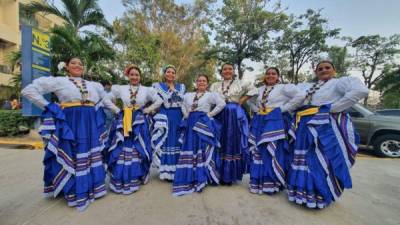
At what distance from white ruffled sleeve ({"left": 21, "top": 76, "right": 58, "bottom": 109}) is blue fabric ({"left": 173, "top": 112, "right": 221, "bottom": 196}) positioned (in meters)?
1.65

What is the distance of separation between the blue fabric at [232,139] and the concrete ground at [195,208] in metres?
0.23

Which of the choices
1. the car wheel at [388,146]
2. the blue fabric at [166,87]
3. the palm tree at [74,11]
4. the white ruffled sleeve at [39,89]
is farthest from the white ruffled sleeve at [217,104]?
the palm tree at [74,11]

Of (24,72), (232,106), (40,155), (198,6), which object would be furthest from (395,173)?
(198,6)

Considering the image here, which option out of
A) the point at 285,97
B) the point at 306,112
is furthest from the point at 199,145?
the point at 306,112

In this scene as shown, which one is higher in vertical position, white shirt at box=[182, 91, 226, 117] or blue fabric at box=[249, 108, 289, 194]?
white shirt at box=[182, 91, 226, 117]

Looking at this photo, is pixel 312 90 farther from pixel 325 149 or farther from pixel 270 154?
pixel 270 154

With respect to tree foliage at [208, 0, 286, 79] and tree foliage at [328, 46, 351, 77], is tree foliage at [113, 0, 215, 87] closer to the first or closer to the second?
tree foliage at [208, 0, 286, 79]

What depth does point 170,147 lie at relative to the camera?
333cm

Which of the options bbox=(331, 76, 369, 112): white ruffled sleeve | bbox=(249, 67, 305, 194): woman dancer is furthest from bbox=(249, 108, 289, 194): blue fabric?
bbox=(331, 76, 369, 112): white ruffled sleeve

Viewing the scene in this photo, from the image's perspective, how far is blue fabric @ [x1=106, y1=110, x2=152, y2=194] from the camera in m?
2.92

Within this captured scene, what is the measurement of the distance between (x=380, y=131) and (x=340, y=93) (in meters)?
4.56

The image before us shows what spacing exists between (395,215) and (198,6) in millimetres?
17413

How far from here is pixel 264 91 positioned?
9.96ft

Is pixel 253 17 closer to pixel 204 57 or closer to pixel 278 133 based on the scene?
pixel 204 57
